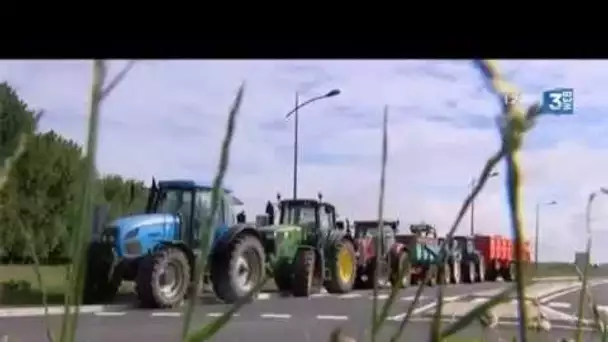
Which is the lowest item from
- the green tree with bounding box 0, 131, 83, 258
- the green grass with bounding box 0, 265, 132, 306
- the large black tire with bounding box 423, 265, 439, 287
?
the green grass with bounding box 0, 265, 132, 306

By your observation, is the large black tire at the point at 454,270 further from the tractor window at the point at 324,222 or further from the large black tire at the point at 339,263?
the tractor window at the point at 324,222

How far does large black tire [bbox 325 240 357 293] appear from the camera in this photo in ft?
23.7

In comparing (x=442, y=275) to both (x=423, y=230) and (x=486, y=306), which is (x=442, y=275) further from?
(x=423, y=230)

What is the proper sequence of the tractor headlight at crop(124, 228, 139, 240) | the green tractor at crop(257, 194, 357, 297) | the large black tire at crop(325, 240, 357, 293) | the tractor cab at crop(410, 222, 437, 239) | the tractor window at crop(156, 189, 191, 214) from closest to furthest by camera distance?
the tractor cab at crop(410, 222, 437, 239) < the tractor window at crop(156, 189, 191, 214) < the tractor headlight at crop(124, 228, 139, 240) < the large black tire at crop(325, 240, 357, 293) < the green tractor at crop(257, 194, 357, 297)

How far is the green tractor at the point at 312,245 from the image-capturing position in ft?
24.7

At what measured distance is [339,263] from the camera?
7945 mm

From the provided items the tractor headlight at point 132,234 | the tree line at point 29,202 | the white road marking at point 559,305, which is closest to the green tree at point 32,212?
the tree line at point 29,202

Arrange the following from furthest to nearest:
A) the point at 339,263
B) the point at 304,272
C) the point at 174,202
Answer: the point at 339,263, the point at 304,272, the point at 174,202

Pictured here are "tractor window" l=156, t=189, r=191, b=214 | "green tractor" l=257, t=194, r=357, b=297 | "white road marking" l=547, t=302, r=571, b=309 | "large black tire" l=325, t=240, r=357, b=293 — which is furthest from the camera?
"green tractor" l=257, t=194, r=357, b=297

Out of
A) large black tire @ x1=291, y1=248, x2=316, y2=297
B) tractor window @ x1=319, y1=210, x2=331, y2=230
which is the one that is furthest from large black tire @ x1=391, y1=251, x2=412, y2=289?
tractor window @ x1=319, y1=210, x2=331, y2=230

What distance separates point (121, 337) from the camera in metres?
3.54

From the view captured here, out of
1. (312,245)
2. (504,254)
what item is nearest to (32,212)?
(504,254)

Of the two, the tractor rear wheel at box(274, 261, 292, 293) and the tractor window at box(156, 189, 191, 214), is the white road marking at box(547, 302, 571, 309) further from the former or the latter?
the tractor window at box(156, 189, 191, 214)

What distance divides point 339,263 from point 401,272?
297 inches
